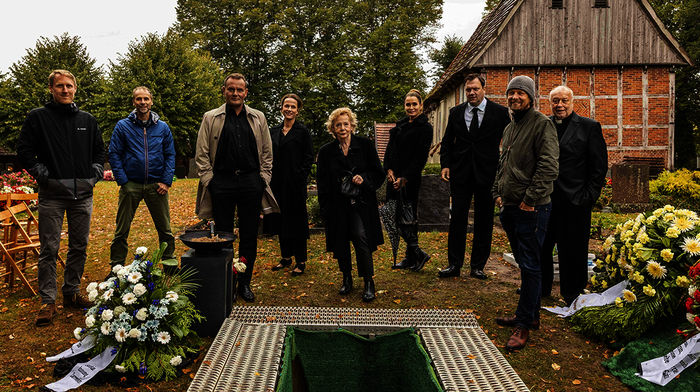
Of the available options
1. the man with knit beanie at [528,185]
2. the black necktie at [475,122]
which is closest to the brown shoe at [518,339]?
the man with knit beanie at [528,185]

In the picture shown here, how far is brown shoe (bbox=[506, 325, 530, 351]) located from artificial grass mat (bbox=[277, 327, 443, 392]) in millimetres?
934

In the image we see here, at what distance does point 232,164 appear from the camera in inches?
186

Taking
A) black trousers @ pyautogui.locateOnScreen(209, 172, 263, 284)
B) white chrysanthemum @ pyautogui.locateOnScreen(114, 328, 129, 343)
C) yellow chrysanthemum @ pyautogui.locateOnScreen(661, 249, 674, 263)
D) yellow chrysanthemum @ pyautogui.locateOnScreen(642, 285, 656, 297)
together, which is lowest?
white chrysanthemum @ pyautogui.locateOnScreen(114, 328, 129, 343)

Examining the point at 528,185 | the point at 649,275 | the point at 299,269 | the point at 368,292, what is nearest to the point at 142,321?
the point at 368,292

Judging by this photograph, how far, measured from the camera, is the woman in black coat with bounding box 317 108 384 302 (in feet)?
16.1

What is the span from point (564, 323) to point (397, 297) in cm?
168

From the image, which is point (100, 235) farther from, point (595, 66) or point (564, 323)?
point (595, 66)

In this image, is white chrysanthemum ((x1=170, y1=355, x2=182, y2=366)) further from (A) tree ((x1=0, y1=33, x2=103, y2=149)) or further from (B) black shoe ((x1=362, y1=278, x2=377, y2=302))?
(A) tree ((x1=0, y1=33, x2=103, y2=149))

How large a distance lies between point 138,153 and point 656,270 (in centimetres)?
519

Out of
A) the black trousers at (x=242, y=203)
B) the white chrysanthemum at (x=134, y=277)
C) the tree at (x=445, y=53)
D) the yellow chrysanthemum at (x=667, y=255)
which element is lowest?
the white chrysanthemum at (x=134, y=277)

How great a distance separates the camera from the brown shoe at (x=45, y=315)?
14.1 feet

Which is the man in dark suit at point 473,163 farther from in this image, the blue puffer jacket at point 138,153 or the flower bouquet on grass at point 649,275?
the blue puffer jacket at point 138,153

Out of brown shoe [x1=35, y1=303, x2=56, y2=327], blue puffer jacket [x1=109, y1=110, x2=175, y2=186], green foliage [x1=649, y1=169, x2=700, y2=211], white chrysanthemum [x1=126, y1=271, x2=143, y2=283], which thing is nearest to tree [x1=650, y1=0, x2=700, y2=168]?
green foliage [x1=649, y1=169, x2=700, y2=211]

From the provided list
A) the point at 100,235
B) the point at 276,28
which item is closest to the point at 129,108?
the point at 276,28
